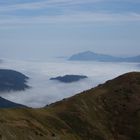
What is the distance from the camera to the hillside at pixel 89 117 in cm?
7362

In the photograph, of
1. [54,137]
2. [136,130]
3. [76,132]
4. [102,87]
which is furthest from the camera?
[102,87]

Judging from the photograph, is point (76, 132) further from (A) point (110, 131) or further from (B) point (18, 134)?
(B) point (18, 134)

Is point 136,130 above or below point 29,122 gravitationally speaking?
below

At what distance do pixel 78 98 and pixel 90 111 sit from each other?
15.1 ft

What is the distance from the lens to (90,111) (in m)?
92.5

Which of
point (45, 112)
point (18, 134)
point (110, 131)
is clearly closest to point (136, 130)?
→ point (110, 131)

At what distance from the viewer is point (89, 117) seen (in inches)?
3558

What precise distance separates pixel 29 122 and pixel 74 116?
48.9 feet

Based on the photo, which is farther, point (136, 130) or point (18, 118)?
point (136, 130)

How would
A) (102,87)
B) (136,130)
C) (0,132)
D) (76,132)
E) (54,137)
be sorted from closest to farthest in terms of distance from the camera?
(0,132), (54,137), (76,132), (136,130), (102,87)

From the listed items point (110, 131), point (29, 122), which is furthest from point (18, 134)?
point (110, 131)

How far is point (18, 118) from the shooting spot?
75438mm

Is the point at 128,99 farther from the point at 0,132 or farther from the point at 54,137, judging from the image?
the point at 0,132

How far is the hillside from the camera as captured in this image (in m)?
73.6
